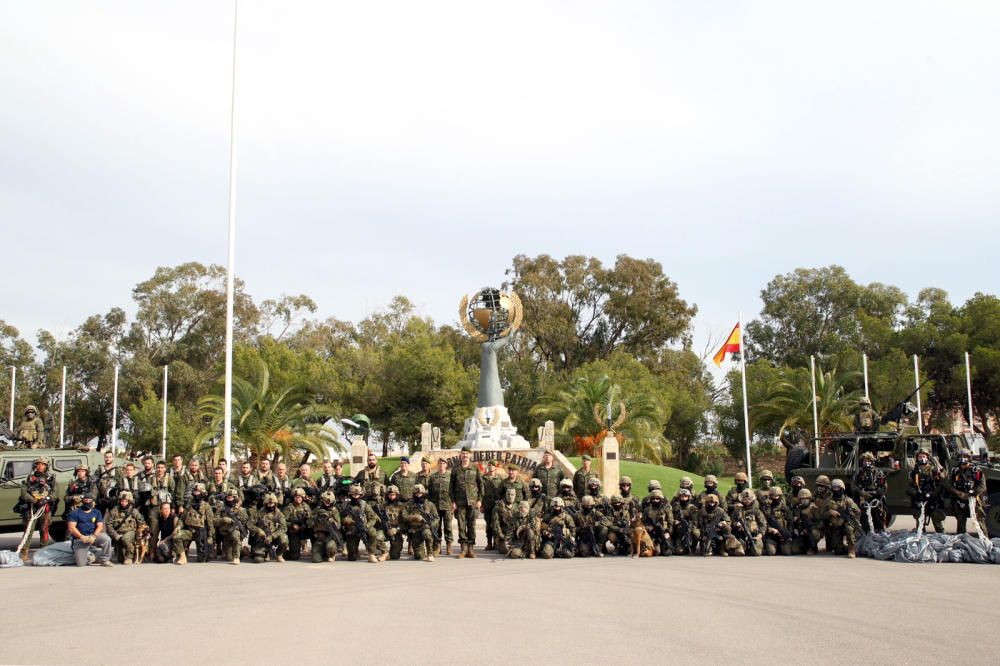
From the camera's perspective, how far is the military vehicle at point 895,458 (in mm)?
16469

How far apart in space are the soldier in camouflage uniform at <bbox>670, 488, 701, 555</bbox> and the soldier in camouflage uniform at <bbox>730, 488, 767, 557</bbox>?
1.98 feet

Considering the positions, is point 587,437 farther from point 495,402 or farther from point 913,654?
point 913,654

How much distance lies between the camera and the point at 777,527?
14.8 metres

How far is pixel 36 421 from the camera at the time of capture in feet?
66.2

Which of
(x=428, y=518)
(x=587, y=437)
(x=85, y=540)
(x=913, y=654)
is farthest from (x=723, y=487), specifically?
(x=913, y=654)

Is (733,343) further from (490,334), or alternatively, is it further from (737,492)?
(737,492)

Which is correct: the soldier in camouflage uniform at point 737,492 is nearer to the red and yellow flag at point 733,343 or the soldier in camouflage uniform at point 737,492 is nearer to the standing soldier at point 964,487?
the standing soldier at point 964,487

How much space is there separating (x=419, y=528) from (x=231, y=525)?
286 centimetres

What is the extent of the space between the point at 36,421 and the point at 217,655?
1496cm

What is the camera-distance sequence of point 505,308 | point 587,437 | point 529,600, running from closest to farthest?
point 529,600, point 505,308, point 587,437

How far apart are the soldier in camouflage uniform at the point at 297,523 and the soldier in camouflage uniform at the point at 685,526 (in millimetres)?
5916

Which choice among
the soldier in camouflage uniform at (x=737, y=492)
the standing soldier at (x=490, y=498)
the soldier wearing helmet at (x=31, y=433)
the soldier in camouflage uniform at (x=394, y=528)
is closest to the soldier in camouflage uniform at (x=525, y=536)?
the standing soldier at (x=490, y=498)

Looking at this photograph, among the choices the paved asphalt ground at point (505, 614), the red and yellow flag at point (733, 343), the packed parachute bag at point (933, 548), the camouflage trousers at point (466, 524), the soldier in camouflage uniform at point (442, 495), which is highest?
the red and yellow flag at point (733, 343)

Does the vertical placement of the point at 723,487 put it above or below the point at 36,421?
below
